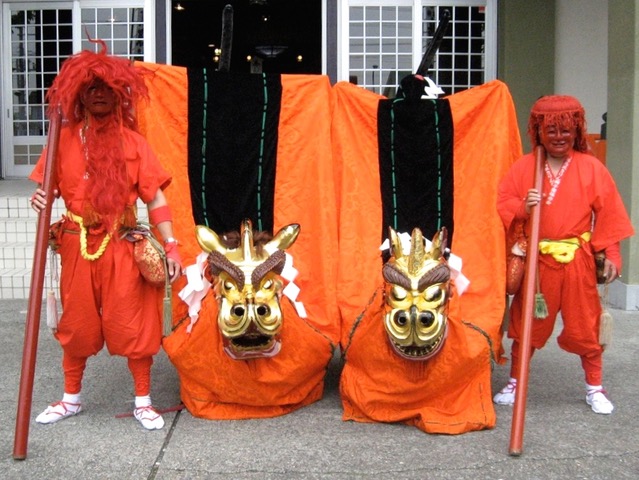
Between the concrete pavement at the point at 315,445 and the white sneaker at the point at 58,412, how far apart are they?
4 centimetres

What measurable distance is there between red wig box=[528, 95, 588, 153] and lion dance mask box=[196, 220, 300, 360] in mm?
1348

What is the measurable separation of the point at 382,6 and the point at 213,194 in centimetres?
487

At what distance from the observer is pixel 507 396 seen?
151 inches

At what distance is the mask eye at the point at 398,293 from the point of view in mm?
3230

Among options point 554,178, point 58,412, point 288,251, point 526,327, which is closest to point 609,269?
point 554,178

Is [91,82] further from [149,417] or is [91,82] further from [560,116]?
[560,116]

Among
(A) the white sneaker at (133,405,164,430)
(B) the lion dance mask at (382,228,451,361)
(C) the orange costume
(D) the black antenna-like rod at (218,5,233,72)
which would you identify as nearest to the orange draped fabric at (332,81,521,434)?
(B) the lion dance mask at (382,228,451,361)

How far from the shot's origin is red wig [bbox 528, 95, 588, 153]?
357 cm

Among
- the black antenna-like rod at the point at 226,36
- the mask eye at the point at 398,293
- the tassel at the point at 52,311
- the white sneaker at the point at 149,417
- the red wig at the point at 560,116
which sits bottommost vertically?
the white sneaker at the point at 149,417

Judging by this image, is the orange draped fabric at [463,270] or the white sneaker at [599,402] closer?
the orange draped fabric at [463,270]

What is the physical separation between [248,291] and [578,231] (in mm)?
1629

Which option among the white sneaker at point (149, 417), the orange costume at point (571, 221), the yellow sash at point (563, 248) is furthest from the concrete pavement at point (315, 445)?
the yellow sash at point (563, 248)

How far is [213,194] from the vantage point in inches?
160

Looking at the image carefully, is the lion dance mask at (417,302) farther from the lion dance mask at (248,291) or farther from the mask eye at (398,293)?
the lion dance mask at (248,291)
